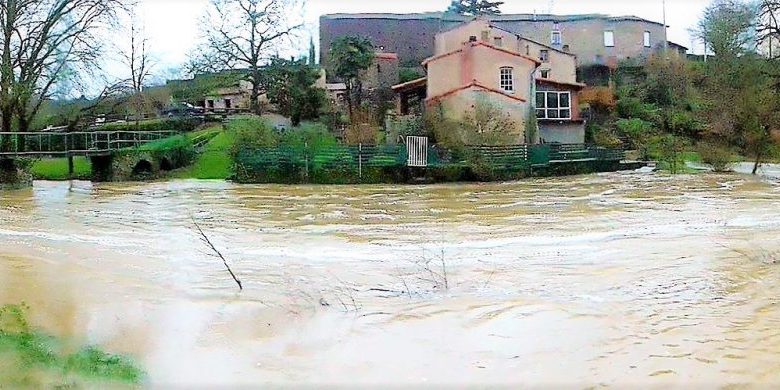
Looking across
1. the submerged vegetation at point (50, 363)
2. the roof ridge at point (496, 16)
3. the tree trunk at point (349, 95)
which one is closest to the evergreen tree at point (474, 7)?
the roof ridge at point (496, 16)

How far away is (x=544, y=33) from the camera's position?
5775 cm

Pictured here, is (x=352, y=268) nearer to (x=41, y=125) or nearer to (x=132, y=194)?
(x=132, y=194)

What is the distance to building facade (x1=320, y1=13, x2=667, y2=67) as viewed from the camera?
5694 cm

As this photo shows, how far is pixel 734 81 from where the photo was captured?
44500mm

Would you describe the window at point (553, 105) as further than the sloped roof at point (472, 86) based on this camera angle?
Yes

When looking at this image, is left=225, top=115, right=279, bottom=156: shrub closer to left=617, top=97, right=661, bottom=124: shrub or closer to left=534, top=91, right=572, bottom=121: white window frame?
left=534, top=91, right=572, bottom=121: white window frame

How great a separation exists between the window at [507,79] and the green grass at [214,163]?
1332 cm

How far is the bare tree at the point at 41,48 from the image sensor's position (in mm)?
33531

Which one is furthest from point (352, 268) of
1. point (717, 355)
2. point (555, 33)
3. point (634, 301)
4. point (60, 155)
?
point (555, 33)

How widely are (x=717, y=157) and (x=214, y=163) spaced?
75.0 feet

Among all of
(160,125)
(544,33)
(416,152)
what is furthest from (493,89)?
(544,33)

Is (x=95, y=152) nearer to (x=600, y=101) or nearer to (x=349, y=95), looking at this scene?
(x=349, y=95)

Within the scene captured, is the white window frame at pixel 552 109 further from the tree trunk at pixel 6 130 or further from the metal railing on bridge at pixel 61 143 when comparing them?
the tree trunk at pixel 6 130

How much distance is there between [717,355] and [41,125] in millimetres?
37790
